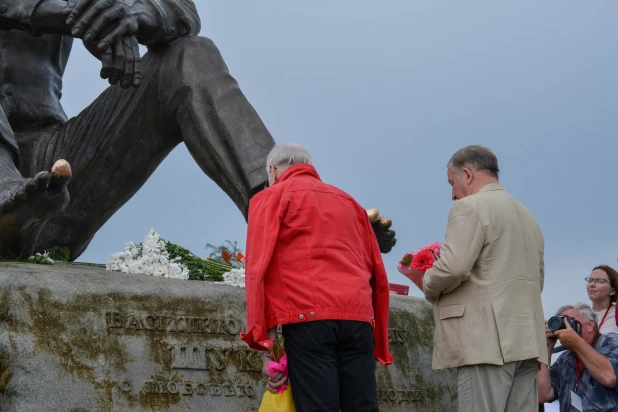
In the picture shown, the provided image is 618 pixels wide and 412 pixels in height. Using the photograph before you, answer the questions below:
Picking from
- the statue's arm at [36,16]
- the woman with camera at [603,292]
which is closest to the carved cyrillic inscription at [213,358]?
the statue's arm at [36,16]

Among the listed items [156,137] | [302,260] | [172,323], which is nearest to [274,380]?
[302,260]

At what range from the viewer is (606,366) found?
6.07 m

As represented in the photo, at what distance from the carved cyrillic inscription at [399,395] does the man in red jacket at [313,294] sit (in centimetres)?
144

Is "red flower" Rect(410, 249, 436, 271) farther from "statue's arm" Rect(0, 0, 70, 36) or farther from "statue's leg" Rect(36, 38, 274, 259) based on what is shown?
"statue's arm" Rect(0, 0, 70, 36)

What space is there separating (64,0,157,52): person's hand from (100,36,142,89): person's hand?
0.11ft

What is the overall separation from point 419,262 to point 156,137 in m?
1.86

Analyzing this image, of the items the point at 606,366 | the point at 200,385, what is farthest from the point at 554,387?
the point at 200,385

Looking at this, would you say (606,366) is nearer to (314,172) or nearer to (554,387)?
(554,387)

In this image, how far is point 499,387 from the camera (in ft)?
16.7

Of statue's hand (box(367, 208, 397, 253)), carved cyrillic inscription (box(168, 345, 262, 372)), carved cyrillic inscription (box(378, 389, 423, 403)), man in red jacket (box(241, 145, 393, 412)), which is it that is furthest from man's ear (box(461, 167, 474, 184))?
carved cyrillic inscription (box(168, 345, 262, 372))

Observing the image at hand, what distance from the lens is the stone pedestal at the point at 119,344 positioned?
4.88 m

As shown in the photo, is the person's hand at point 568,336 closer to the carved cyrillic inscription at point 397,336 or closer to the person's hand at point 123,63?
the carved cyrillic inscription at point 397,336

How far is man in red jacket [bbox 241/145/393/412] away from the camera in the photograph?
14.3 ft

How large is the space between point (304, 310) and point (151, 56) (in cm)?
278
